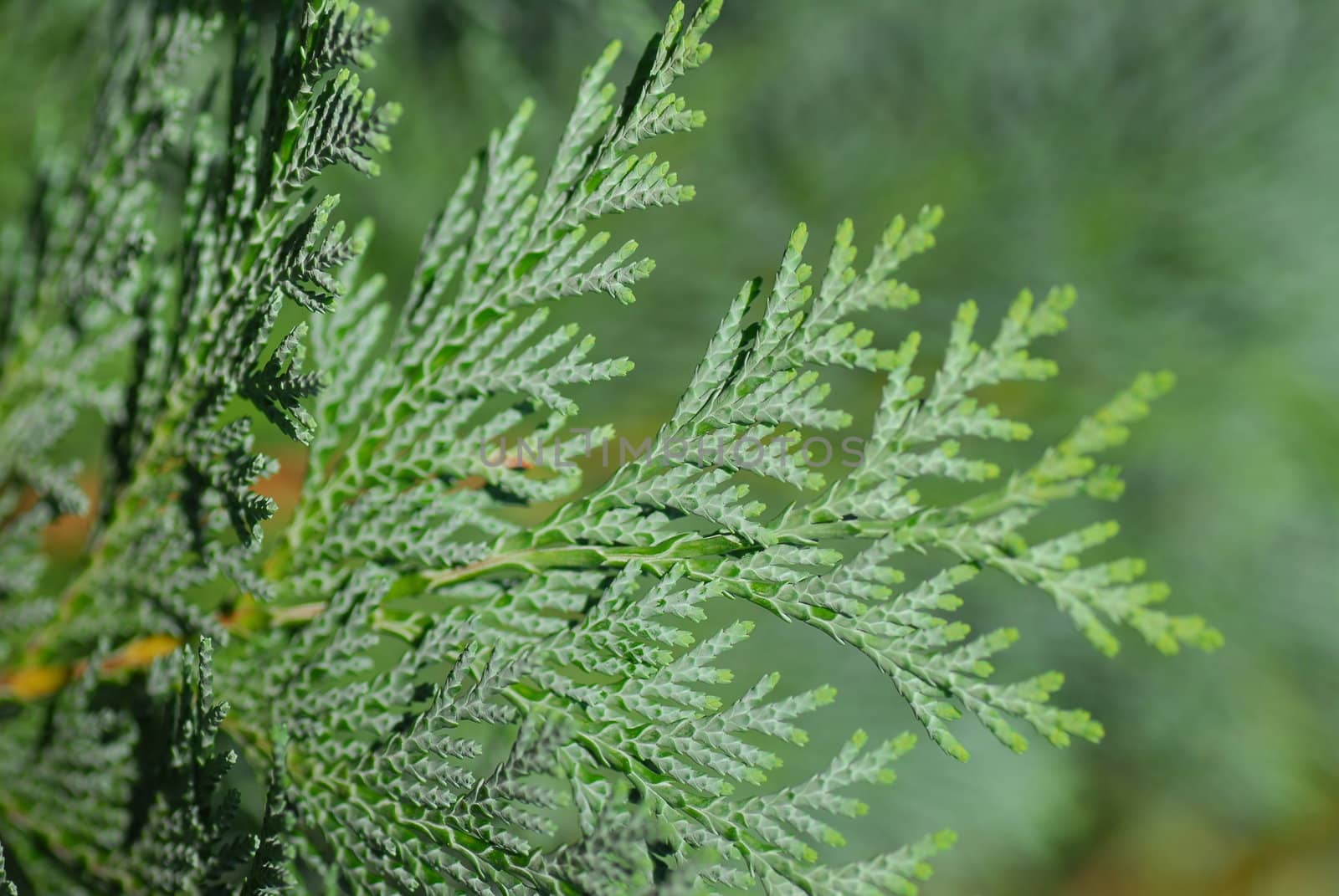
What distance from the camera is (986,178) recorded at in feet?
4.67

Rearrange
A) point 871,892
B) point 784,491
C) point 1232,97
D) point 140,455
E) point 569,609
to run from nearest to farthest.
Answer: point 871,892 → point 569,609 → point 140,455 → point 1232,97 → point 784,491

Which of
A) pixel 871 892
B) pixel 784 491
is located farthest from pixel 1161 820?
pixel 871 892

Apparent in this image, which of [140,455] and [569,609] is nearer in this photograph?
[569,609]

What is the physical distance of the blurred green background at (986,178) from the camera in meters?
1.32

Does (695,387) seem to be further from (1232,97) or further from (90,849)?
(1232,97)

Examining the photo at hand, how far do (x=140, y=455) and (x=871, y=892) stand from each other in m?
0.77

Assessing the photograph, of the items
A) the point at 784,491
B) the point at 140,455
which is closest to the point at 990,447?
the point at 784,491

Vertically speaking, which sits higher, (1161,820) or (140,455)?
(1161,820)

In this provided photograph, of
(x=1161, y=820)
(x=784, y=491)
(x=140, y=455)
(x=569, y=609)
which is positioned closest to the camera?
(x=569, y=609)

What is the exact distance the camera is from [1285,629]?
182cm

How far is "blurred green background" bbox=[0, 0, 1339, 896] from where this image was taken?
1317mm

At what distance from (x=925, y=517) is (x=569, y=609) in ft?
1.00

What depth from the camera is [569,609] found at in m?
0.77

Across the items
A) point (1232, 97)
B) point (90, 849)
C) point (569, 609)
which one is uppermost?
point (1232, 97)
